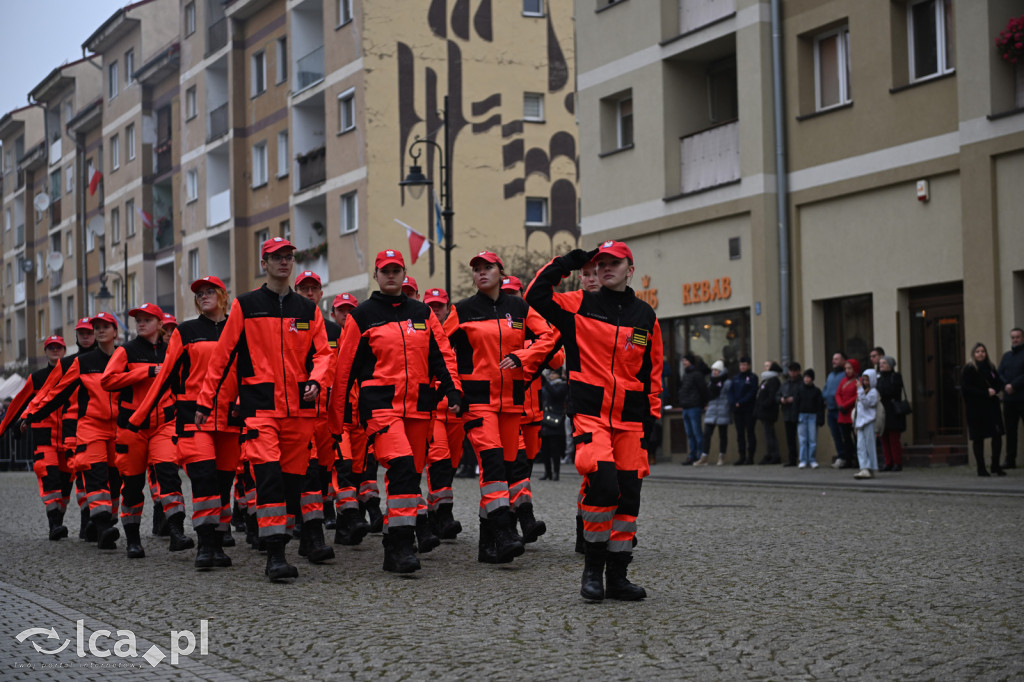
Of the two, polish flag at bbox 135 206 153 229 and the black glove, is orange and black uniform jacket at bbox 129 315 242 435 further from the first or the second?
polish flag at bbox 135 206 153 229

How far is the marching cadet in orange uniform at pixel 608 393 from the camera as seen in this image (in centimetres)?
807

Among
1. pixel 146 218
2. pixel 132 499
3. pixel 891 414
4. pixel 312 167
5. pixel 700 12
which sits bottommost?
pixel 132 499

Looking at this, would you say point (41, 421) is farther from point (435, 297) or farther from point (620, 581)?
point (620, 581)

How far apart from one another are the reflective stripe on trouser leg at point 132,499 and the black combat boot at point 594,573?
4.93 meters

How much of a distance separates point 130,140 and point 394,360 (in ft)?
173

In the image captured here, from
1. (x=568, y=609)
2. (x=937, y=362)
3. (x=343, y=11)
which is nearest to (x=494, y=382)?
(x=568, y=609)

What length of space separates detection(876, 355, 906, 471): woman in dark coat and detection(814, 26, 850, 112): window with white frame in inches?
223

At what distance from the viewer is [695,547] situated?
35.6ft

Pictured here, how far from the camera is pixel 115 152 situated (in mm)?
61719

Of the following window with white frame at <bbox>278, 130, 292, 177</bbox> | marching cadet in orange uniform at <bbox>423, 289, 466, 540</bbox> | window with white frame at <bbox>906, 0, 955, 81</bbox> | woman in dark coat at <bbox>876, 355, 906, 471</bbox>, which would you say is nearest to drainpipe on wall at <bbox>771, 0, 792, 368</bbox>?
window with white frame at <bbox>906, 0, 955, 81</bbox>

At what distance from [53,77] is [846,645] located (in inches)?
2683

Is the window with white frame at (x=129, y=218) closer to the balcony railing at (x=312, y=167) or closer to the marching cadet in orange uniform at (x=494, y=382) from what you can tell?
the balcony railing at (x=312, y=167)

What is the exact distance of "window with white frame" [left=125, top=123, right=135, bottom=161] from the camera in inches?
2320

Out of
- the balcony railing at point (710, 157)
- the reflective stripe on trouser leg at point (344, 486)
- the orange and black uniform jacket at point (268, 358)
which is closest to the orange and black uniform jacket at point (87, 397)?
the reflective stripe on trouser leg at point (344, 486)
